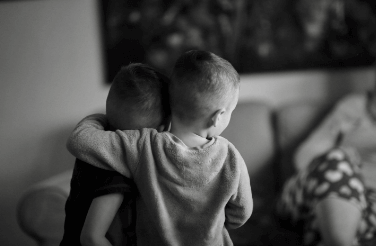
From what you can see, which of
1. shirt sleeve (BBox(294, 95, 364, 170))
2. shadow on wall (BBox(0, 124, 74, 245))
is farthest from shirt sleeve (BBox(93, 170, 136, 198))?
shadow on wall (BBox(0, 124, 74, 245))

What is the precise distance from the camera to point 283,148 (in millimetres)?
2318

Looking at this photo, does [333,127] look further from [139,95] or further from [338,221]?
[139,95]

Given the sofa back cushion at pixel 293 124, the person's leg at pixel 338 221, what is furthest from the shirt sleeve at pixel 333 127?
the person's leg at pixel 338 221

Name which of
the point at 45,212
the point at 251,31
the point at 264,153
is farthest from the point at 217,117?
the point at 251,31

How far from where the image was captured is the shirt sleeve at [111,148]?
83 centimetres

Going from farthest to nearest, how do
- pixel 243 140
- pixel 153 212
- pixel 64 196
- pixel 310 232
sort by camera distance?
pixel 243 140 → pixel 64 196 → pixel 310 232 → pixel 153 212

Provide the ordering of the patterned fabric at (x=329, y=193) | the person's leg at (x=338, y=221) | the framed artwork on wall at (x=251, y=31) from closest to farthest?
the person's leg at (x=338, y=221), the patterned fabric at (x=329, y=193), the framed artwork on wall at (x=251, y=31)

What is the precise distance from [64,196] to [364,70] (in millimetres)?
1996

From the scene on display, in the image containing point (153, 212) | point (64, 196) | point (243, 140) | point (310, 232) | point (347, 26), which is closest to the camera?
point (153, 212)

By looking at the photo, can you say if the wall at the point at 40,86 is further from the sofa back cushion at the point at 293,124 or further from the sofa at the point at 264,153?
the sofa back cushion at the point at 293,124

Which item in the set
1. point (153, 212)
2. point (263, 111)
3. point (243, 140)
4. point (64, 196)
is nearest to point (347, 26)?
point (263, 111)

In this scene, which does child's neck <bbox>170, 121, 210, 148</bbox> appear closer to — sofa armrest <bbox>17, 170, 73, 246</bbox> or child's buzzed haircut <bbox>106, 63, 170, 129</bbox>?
child's buzzed haircut <bbox>106, 63, 170, 129</bbox>

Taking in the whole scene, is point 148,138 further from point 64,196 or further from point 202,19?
point 202,19

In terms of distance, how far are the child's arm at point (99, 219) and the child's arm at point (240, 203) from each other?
253 millimetres
